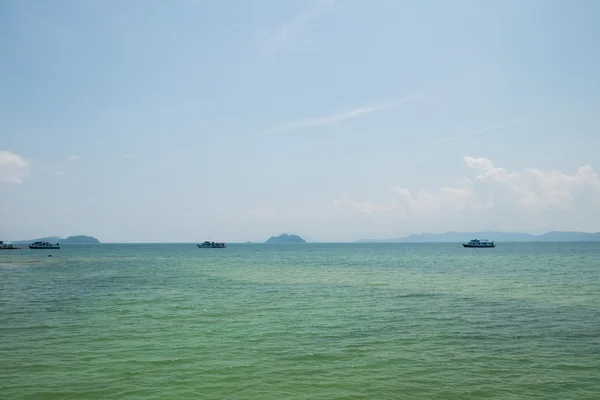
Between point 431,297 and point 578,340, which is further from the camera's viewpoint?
point 431,297

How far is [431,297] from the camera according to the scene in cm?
4484

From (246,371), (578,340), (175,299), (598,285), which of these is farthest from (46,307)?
(598,285)

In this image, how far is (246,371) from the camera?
19.7m

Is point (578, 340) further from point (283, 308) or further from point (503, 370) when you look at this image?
point (283, 308)

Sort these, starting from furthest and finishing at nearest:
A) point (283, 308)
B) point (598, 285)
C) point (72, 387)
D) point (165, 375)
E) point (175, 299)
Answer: point (598, 285)
point (175, 299)
point (283, 308)
point (165, 375)
point (72, 387)

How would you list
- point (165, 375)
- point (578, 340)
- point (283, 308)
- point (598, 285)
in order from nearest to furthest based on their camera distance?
1. point (165, 375)
2. point (578, 340)
3. point (283, 308)
4. point (598, 285)

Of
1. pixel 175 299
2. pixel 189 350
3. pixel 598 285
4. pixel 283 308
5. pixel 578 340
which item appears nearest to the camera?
pixel 189 350

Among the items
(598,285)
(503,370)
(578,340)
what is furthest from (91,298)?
(598,285)

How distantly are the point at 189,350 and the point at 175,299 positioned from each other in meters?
22.2

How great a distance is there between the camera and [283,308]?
125 ft

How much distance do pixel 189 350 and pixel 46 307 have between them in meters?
24.4

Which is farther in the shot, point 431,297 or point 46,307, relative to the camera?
point 431,297

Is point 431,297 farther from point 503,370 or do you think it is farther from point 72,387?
point 72,387

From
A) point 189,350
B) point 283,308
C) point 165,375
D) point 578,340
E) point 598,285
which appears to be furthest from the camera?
point 598,285
